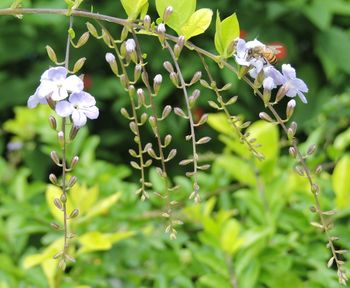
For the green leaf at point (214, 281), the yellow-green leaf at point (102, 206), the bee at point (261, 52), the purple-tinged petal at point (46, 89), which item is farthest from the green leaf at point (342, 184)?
the purple-tinged petal at point (46, 89)

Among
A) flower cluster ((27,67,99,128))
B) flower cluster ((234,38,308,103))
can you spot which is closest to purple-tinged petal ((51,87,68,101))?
flower cluster ((27,67,99,128))

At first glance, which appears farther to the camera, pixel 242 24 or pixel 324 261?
pixel 242 24

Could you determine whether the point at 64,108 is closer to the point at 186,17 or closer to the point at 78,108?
the point at 78,108

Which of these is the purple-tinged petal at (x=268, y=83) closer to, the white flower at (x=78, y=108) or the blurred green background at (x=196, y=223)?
the white flower at (x=78, y=108)

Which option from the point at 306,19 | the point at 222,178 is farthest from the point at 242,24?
the point at 222,178

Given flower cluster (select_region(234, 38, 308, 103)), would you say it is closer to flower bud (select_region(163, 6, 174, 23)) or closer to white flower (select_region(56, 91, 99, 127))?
flower bud (select_region(163, 6, 174, 23))

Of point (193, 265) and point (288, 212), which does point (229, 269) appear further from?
point (288, 212)

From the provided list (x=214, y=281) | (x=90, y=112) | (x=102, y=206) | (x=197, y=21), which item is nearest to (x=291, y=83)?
(x=197, y=21)
